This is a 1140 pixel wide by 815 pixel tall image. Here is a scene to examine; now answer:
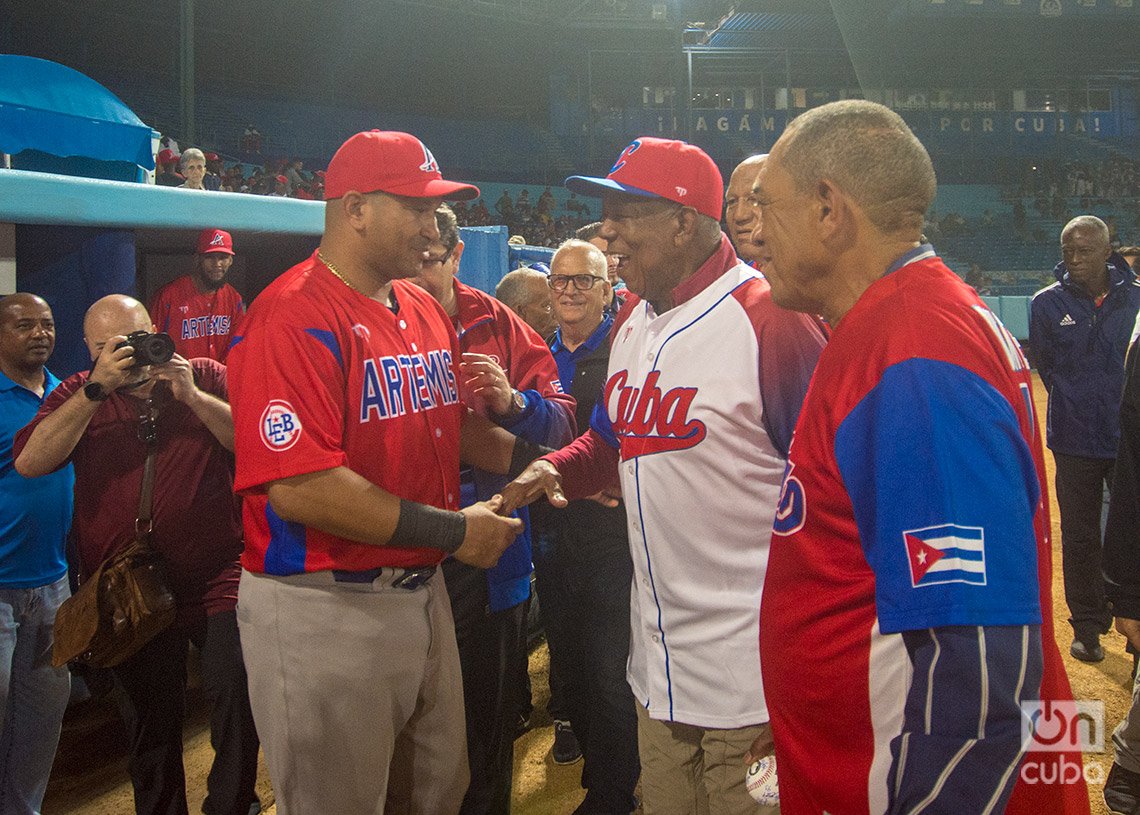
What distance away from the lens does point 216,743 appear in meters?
2.89

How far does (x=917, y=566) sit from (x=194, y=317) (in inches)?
196

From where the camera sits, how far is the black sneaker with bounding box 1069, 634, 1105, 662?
4402 millimetres

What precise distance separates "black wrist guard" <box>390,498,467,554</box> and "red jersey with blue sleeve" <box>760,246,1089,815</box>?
878 millimetres

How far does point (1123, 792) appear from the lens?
9.82 ft

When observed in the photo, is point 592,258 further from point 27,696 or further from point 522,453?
point 27,696

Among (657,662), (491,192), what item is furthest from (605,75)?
(657,662)

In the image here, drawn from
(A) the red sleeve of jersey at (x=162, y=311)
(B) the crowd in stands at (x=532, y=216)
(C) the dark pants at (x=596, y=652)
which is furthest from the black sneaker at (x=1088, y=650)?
(B) the crowd in stands at (x=532, y=216)

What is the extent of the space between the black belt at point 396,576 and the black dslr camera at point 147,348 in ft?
4.05

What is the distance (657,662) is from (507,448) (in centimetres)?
89

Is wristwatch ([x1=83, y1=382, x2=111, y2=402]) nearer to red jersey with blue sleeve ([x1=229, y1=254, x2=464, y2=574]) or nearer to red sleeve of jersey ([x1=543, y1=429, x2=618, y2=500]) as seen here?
red jersey with blue sleeve ([x1=229, y1=254, x2=464, y2=574])

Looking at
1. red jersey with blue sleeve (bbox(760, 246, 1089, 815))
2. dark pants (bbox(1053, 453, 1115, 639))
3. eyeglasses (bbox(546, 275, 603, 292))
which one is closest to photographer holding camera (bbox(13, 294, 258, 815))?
eyeglasses (bbox(546, 275, 603, 292))

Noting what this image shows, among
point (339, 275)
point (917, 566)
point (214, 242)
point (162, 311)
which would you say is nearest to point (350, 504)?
point (339, 275)

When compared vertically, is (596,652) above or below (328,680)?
below

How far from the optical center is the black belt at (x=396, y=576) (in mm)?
1977
